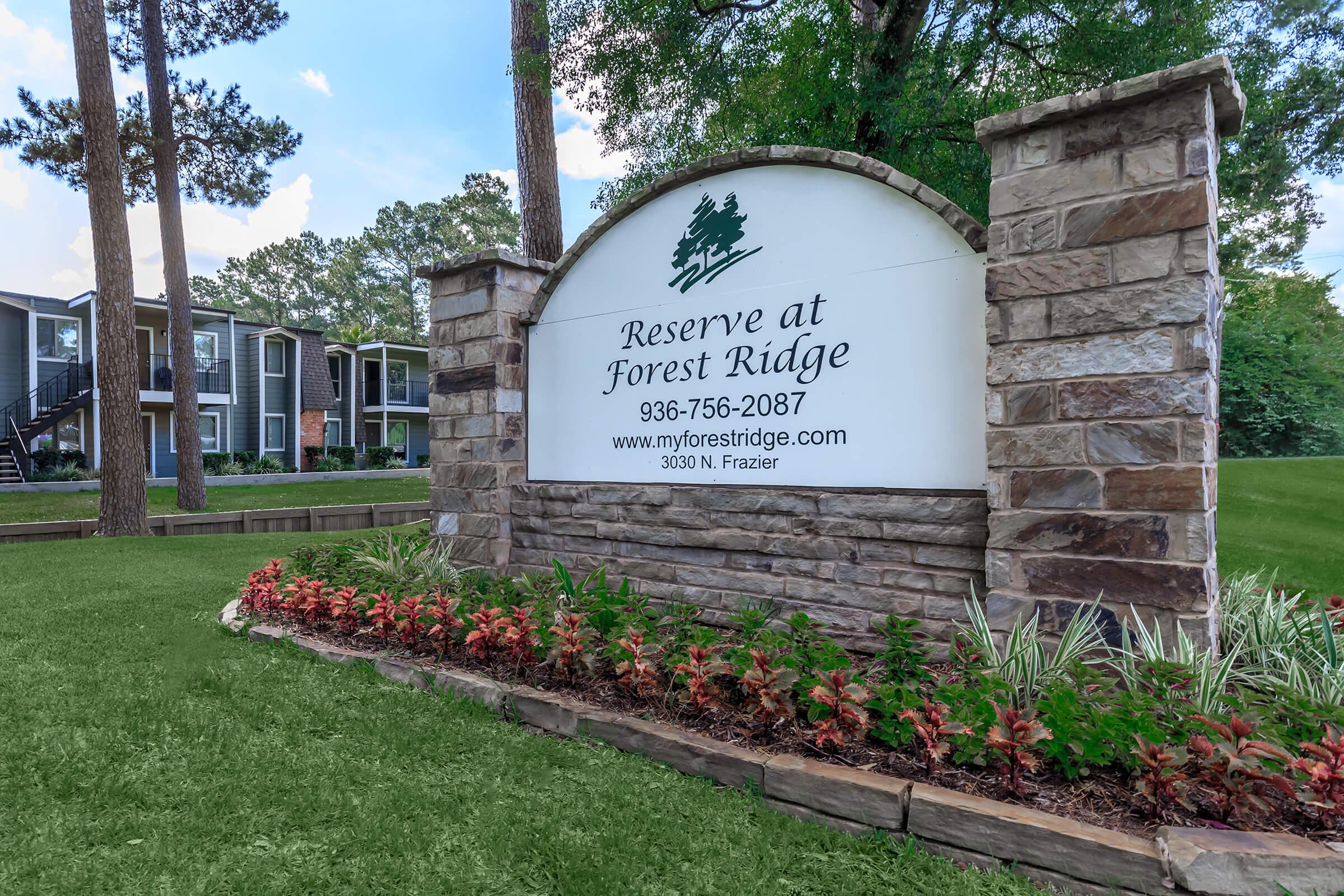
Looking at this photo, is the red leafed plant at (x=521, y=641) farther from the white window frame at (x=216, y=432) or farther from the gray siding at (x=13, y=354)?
the gray siding at (x=13, y=354)

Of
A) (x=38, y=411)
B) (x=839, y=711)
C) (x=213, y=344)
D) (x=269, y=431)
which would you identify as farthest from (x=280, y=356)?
(x=839, y=711)

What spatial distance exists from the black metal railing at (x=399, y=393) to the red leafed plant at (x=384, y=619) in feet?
84.7

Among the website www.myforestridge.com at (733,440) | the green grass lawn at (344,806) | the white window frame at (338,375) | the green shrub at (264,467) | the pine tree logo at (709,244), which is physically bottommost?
the green grass lawn at (344,806)

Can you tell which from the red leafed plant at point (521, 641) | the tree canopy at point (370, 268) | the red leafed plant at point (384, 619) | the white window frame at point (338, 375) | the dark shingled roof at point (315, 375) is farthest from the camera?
the tree canopy at point (370, 268)

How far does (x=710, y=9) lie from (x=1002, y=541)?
6.96 m

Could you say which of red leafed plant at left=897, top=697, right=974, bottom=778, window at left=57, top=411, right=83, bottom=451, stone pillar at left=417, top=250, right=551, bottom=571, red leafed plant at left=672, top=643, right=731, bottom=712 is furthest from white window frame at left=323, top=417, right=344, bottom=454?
red leafed plant at left=897, top=697, right=974, bottom=778

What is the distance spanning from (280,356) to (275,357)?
21 centimetres

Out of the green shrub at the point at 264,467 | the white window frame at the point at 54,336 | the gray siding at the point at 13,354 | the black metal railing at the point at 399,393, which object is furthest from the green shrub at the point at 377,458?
the gray siding at the point at 13,354

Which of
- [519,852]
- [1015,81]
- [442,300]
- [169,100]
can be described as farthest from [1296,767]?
[169,100]

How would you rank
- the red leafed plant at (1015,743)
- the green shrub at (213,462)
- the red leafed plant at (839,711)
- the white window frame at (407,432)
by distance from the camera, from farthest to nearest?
the white window frame at (407,432) < the green shrub at (213,462) < the red leafed plant at (839,711) < the red leafed plant at (1015,743)

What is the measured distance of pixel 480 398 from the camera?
530 centimetres

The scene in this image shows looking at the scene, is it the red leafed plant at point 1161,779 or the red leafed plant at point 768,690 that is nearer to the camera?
the red leafed plant at point 1161,779

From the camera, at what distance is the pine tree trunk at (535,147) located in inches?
314

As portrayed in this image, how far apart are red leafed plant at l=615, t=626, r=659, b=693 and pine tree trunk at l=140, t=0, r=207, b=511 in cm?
1328
